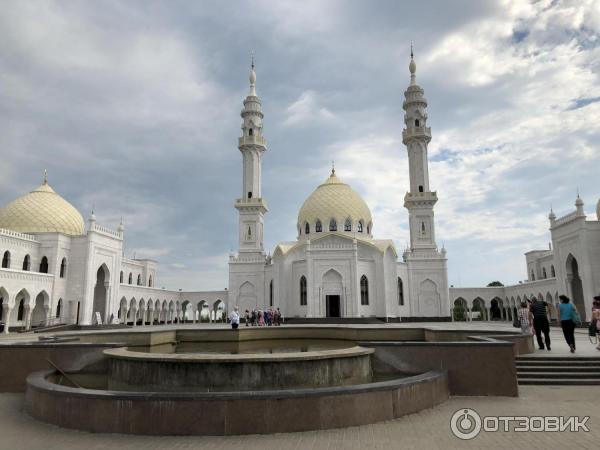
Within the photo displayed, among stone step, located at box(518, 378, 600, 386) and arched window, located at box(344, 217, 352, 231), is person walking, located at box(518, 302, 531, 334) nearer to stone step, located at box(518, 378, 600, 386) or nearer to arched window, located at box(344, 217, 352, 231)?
stone step, located at box(518, 378, 600, 386)

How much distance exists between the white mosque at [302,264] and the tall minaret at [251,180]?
95mm

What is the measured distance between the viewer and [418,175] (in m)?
39.2

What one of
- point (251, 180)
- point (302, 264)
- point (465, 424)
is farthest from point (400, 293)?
point (465, 424)

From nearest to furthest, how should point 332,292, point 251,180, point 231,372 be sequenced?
point 231,372 → point 332,292 → point 251,180

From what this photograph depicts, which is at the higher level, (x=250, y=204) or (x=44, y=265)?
(x=250, y=204)

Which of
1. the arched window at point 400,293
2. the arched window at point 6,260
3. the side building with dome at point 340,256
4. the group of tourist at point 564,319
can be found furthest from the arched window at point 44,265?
the group of tourist at point 564,319

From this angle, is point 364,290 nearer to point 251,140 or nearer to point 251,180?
point 251,180

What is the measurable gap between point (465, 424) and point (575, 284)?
31546mm

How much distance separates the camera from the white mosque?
29.6 meters

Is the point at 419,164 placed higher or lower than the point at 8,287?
higher

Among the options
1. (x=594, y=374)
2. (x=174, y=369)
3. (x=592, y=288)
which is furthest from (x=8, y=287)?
(x=592, y=288)

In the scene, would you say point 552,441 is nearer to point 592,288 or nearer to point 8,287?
point 592,288

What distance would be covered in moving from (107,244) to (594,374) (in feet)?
109

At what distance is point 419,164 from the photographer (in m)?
→ 39.0
